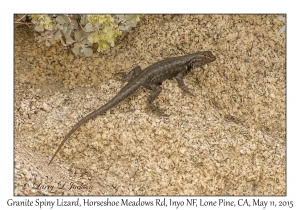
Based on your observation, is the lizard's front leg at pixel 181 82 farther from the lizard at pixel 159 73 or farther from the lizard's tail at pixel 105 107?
the lizard's tail at pixel 105 107

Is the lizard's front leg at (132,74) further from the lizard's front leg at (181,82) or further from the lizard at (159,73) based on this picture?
the lizard's front leg at (181,82)

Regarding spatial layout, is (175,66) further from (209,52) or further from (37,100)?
(37,100)

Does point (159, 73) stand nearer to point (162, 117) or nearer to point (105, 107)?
point (162, 117)

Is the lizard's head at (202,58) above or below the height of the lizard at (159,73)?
above

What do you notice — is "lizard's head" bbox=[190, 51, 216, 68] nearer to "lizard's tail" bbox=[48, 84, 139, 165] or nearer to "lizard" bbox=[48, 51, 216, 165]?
"lizard" bbox=[48, 51, 216, 165]

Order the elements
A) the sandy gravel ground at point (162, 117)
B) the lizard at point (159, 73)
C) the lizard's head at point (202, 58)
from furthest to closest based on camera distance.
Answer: the lizard's head at point (202, 58), the lizard at point (159, 73), the sandy gravel ground at point (162, 117)

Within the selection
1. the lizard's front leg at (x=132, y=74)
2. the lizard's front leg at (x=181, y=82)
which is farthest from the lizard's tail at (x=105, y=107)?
the lizard's front leg at (x=181, y=82)

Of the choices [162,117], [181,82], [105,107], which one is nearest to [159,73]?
[181,82]

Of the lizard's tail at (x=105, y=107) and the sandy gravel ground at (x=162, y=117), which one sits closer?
the sandy gravel ground at (x=162, y=117)

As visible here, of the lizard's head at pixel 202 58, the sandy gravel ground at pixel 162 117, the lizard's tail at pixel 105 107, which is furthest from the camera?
the lizard's head at pixel 202 58
